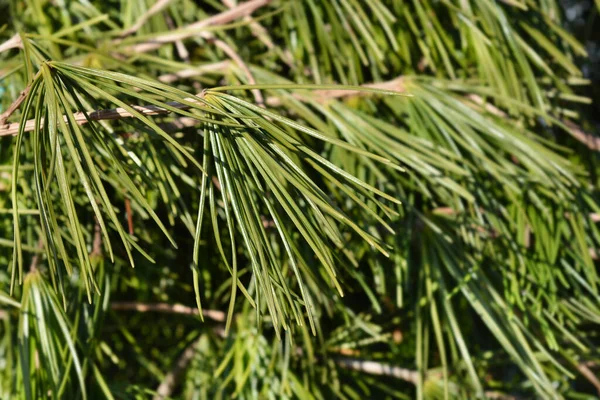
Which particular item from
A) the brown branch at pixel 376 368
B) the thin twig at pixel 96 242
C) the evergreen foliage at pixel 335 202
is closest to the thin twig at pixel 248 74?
the evergreen foliage at pixel 335 202

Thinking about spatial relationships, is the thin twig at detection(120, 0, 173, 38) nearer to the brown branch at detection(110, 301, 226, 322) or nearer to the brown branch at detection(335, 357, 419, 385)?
the brown branch at detection(110, 301, 226, 322)

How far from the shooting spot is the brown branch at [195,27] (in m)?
0.59

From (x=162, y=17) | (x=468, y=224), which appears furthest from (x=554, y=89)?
(x=162, y=17)

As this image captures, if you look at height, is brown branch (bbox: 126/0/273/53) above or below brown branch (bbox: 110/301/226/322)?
above

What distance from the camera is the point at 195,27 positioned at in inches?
24.3

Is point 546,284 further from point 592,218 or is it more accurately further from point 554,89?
point 554,89

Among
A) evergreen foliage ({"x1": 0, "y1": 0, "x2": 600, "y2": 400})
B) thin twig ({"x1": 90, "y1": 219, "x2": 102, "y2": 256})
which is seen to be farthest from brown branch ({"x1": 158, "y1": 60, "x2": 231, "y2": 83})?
thin twig ({"x1": 90, "y1": 219, "x2": 102, "y2": 256})

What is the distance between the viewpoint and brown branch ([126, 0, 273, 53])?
586 millimetres

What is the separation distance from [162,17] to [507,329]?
0.44 m

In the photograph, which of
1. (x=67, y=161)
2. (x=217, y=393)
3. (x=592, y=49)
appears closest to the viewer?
(x=67, y=161)

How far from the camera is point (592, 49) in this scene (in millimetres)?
1119

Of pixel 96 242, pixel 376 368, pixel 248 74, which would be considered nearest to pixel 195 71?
pixel 248 74

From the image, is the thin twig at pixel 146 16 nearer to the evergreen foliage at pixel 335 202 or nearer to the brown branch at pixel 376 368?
the evergreen foliage at pixel 335 202

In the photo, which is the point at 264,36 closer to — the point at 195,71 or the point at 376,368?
the point at 195,71
